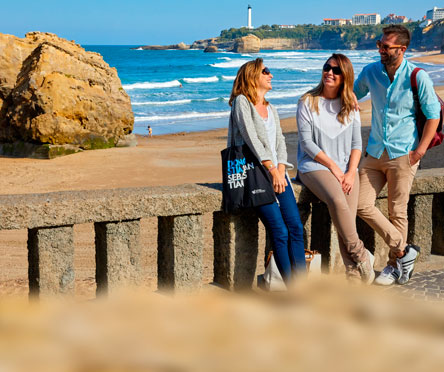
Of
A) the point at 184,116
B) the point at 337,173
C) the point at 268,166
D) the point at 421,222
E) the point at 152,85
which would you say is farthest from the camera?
the point at 152,85

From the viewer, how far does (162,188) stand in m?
3.50

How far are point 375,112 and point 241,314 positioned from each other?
365 cm

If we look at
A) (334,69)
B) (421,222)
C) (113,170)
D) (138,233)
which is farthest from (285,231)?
(113,170)

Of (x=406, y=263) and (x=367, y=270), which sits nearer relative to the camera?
(x=367, y=270)

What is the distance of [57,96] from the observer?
54.2ft

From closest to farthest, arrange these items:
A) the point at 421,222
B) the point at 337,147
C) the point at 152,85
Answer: the point at 337,147 < the point at 421,222 < the point at 152,85

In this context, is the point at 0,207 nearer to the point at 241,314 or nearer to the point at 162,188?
the point at 162,188

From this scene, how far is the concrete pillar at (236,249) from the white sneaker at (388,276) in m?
0.94

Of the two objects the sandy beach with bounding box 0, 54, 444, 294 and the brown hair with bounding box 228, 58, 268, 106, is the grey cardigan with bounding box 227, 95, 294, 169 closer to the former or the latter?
the brown hair with bounding box 228, 58, 268, 106

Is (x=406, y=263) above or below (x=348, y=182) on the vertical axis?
below

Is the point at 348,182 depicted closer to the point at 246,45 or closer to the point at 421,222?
the point at 421,222

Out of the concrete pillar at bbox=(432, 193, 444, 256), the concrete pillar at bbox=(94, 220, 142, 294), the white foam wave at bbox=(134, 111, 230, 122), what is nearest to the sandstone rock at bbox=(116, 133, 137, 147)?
the white foam wave at bbox=(134, 111, 230, 122)

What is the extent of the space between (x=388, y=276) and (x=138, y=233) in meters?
1.84

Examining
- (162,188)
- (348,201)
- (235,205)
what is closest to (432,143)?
(348,201)
